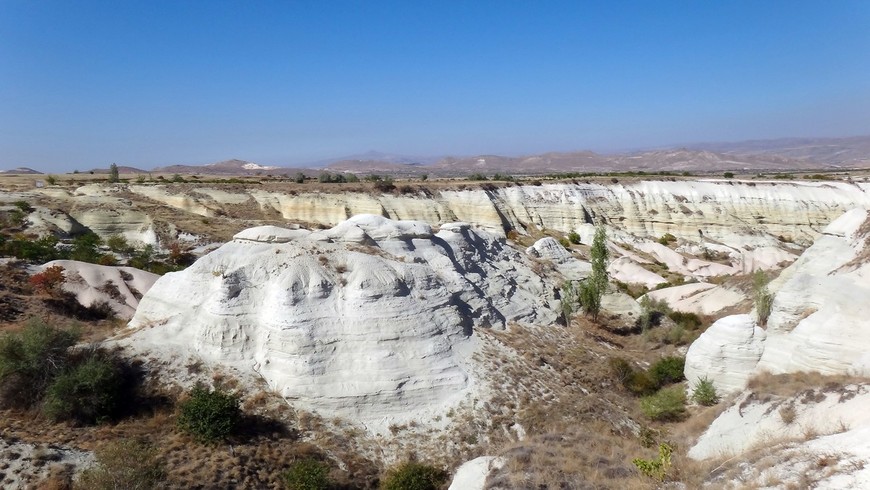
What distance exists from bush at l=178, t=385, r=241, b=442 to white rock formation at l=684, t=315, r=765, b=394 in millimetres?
14094

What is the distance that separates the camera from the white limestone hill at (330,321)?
48.4ft

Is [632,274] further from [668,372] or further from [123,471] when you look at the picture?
[123,471]

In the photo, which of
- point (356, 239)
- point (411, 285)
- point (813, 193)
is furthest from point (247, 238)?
point (813, 193)

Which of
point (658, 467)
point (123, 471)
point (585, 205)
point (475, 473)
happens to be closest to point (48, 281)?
point (123, 471)

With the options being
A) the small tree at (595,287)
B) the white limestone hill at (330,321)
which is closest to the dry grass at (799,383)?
the white limestone hill at (330,321)

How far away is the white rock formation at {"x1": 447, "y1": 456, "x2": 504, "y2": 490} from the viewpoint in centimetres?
1113

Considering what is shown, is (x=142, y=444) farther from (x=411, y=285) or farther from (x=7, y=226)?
(x=7, y=226)

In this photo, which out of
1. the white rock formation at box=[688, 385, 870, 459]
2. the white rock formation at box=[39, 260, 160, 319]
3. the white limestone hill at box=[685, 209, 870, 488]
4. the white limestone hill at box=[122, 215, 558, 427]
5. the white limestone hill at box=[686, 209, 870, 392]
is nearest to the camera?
the white limestone hill at box=[685, 209, 870, 488]

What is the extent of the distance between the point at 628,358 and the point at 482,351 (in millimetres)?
6537

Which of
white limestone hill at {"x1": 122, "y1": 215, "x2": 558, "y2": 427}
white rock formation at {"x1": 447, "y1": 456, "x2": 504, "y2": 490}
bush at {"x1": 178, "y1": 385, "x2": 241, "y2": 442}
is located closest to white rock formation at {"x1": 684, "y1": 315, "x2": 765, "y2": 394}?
white limestone hill at {"x1": 122, "y1": 215, "x2": 558, "y2": 427}

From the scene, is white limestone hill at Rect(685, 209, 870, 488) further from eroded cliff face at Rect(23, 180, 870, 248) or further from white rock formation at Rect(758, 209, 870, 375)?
eroded cliff face at Rect(23, 180, 870, 248)

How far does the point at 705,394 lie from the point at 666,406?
1.26m

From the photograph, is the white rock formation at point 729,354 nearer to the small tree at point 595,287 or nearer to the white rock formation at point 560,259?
the small tree at point 595,287

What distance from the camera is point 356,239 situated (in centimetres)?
1920
